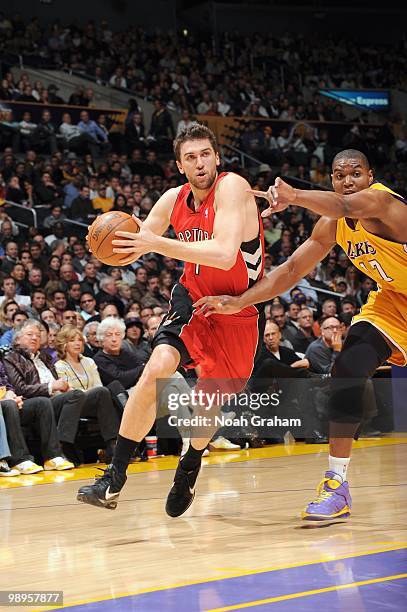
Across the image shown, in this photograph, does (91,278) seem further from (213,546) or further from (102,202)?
(213,546)

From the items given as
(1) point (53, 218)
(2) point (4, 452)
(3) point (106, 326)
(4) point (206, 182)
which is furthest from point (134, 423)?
(1) point (53, 218)

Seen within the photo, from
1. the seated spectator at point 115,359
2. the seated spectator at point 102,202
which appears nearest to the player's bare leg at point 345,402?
the seated spectator at point 115,359

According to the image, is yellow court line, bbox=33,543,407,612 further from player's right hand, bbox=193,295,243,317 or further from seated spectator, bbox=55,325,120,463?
seated spectator, bbox=55,325,120,463

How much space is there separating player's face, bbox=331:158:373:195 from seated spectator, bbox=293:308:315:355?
5.78m

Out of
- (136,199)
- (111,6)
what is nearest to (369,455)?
(136,199)

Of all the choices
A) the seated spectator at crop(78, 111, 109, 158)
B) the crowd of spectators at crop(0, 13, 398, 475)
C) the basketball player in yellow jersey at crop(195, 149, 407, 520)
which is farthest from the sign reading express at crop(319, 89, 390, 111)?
the basketball player in yellow jersey at crop(195, 149, 407, 520)

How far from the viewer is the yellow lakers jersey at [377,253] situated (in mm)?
4984

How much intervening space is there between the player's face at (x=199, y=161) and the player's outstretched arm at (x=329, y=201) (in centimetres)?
40

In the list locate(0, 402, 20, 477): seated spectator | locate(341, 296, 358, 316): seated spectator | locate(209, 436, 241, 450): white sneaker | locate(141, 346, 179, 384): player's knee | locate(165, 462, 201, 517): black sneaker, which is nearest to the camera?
locate(141, 346, 179, 384): player's knee

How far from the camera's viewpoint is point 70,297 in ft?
36.1

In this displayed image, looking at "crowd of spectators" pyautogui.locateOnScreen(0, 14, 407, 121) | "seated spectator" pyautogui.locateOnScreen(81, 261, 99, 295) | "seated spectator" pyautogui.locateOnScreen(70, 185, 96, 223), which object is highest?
"crowd of spectators" pyautogui.locateOnScreen(0, 14, 407, 121)

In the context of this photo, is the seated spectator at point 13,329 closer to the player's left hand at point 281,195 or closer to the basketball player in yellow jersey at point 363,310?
the basketball player in yellow jersey at point 363,310

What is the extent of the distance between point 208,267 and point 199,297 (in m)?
0.21

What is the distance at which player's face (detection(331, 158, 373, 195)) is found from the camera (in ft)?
16.8
